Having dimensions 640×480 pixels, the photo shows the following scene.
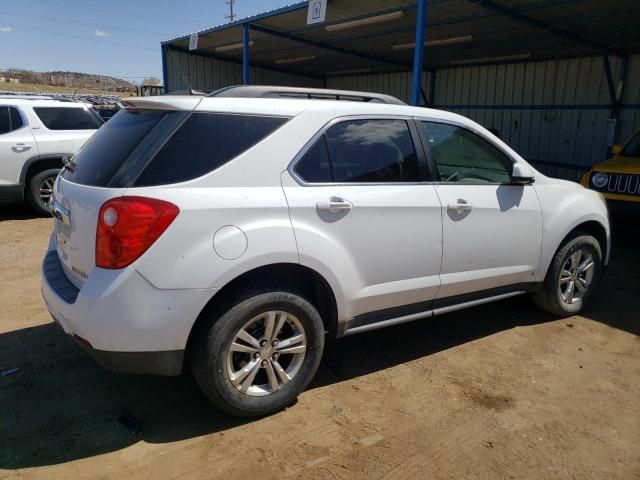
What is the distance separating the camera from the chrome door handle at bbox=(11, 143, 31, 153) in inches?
302

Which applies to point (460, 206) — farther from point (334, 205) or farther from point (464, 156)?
point (334, 205)

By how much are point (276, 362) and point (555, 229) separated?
8.44 feet

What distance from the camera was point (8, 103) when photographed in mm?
7809

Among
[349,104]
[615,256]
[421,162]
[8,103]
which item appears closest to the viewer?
[349,104]

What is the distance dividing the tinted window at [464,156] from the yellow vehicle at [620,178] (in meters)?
3.41

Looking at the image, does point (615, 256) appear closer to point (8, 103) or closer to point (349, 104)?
point (349, 104)

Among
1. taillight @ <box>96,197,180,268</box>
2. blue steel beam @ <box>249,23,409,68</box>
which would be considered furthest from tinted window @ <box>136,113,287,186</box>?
blue steel beam @ <box>249,23,409,68</box>

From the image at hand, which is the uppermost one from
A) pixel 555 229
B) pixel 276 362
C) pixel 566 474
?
pixel 555 229

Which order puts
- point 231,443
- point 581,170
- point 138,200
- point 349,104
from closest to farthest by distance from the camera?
point 138,200
point 231,443
point 349,104
point 581,170

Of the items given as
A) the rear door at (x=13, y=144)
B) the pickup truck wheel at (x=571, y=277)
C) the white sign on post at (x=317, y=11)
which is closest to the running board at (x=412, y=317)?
the pickup truck wheel at (x=571, y=277)

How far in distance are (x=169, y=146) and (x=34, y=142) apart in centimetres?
638

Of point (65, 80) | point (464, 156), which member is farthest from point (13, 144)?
point (65, 80)

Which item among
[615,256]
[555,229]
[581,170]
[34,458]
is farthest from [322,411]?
[581,170]

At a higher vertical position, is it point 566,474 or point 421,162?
point 421,162
